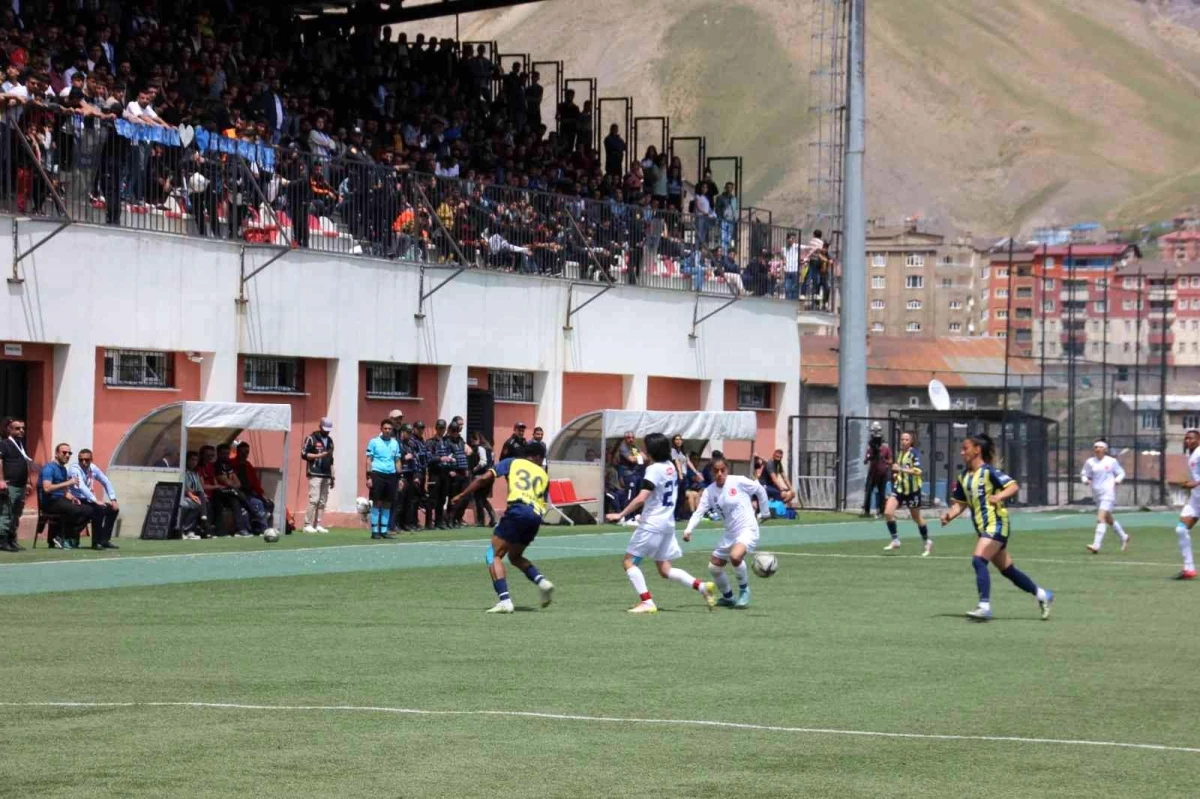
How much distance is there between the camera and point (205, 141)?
31812 mm

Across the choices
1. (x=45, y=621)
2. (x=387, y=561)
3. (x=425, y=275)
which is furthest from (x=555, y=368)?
(x=45, y=621)

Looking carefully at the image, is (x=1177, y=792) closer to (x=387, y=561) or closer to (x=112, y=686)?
(x=112, y=686)

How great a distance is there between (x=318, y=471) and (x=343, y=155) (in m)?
6.28

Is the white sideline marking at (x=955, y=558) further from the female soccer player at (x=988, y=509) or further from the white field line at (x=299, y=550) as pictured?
the female soccer player at (x=988, y=509)

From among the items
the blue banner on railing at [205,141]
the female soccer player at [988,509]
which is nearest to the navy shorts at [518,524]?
the female soccer player at [988,509]

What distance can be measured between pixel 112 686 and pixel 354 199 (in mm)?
22629

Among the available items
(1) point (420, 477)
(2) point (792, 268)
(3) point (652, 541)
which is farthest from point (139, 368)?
(2) point (792, 268)

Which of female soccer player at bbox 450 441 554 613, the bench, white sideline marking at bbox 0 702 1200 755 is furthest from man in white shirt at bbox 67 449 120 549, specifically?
white sideline marking at bbox 0 702 1200 755

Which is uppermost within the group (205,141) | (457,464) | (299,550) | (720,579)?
(205,141)

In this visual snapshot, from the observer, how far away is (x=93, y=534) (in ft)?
88.7

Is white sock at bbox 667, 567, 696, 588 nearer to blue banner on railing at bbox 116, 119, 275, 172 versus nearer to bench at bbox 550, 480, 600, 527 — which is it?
blue banner on railing at bbox 116, 119, 275, 172

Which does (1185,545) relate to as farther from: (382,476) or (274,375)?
(274,375)

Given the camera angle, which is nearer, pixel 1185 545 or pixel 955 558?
pixel 1185 545

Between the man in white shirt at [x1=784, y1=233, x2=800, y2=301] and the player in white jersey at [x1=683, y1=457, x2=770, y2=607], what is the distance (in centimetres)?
2737
